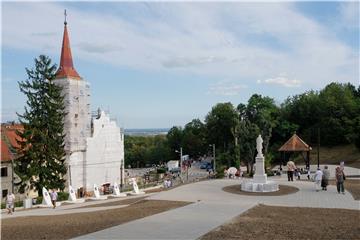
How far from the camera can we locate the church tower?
177 ft

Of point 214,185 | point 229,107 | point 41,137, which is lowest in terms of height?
point 214,185

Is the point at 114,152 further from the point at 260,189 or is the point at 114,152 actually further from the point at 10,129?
the point at 260,189

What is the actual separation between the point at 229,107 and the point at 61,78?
38.2 m

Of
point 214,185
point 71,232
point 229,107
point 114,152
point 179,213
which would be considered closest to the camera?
point 71,232

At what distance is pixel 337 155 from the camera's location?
2462 inches

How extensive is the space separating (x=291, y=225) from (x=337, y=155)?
176ft

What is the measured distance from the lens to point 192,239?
409 inches

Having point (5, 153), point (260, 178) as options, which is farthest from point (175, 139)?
point (260, 178)

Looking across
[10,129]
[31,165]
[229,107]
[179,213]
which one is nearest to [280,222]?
[179,213]

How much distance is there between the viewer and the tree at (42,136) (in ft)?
Answer: 135

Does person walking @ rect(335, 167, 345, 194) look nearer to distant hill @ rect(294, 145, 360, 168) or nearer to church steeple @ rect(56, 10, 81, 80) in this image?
distant hill @ rect(294, 145, 360, 168)

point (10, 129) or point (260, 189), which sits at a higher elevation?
point (10, 129)

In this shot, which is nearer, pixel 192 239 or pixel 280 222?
pixel 192 239

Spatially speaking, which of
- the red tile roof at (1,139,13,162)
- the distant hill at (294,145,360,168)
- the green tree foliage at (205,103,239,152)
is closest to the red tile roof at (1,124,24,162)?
the red tile roof at (1,139,13,162)
